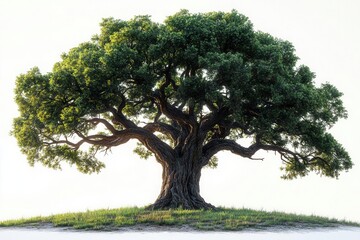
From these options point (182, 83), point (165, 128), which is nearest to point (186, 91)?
point (182, 83)

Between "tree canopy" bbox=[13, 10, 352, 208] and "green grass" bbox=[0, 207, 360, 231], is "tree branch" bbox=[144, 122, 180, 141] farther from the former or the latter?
"green grass" bbox=[0, 207, 360, 231]

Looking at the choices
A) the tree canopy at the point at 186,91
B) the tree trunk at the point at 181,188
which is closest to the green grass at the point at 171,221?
the tree trunk at the point at 181,188

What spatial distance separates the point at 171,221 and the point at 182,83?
7.39 meters

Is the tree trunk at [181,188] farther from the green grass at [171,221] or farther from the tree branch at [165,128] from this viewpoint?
the green grass at [171,221]

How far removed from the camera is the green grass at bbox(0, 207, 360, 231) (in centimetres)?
2592

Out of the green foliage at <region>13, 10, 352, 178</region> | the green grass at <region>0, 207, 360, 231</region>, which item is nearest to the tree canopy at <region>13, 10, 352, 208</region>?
the green foliage at <region>13, 10, 352, 178</region>

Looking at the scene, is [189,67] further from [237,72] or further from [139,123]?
[139,123]

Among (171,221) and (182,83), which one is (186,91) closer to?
(182,83)

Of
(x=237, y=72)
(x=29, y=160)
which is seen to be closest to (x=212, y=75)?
(x=237, y=72)

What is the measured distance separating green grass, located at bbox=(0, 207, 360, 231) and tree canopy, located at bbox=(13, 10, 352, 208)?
4.77 metres

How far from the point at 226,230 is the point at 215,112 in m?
9.62

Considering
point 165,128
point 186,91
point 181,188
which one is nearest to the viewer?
point 186,91

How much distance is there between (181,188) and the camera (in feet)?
108

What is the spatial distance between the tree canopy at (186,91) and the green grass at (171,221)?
477 cm
